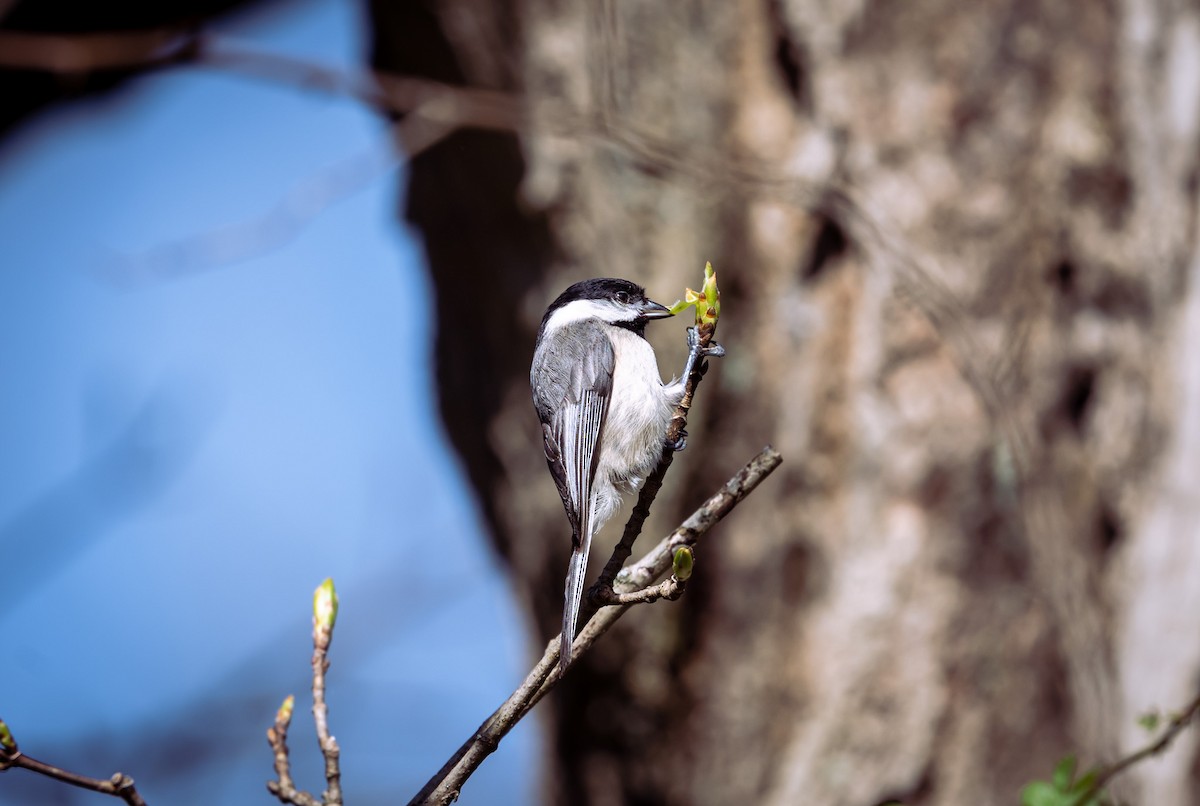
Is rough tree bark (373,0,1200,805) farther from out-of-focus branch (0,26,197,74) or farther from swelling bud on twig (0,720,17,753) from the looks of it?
swelling bud on twig (0,720,17,753)

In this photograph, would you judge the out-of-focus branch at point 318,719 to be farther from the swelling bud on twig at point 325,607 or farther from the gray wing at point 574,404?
the gray wing at point 574,404

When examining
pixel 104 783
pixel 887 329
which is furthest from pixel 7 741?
pixel 887 329

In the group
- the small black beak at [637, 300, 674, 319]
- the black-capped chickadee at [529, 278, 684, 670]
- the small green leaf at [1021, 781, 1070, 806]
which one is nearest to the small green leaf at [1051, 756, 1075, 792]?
the small green leaf at [1021, 781, 1070, 806]

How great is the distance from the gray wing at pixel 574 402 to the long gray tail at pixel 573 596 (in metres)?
0.10

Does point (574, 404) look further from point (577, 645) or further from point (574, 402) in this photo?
point (577, 645)

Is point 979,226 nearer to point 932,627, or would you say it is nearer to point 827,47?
point 827,47

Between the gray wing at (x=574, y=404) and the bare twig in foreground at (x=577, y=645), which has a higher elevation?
the gray wing at (x=574, y=404)

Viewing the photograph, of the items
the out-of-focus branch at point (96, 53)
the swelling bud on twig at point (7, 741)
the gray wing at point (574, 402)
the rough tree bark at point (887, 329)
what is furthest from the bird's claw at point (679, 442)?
the rough tree bark at point (887, 329)

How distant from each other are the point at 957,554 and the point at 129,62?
6.99 feet

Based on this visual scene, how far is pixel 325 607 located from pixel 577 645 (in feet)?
0.79

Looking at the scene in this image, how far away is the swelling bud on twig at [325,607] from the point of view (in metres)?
0.81

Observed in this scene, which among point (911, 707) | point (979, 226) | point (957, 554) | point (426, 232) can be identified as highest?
point (426, 232)

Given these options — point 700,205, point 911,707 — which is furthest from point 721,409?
point 911,707

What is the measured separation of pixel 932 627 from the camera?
255 centimetres
